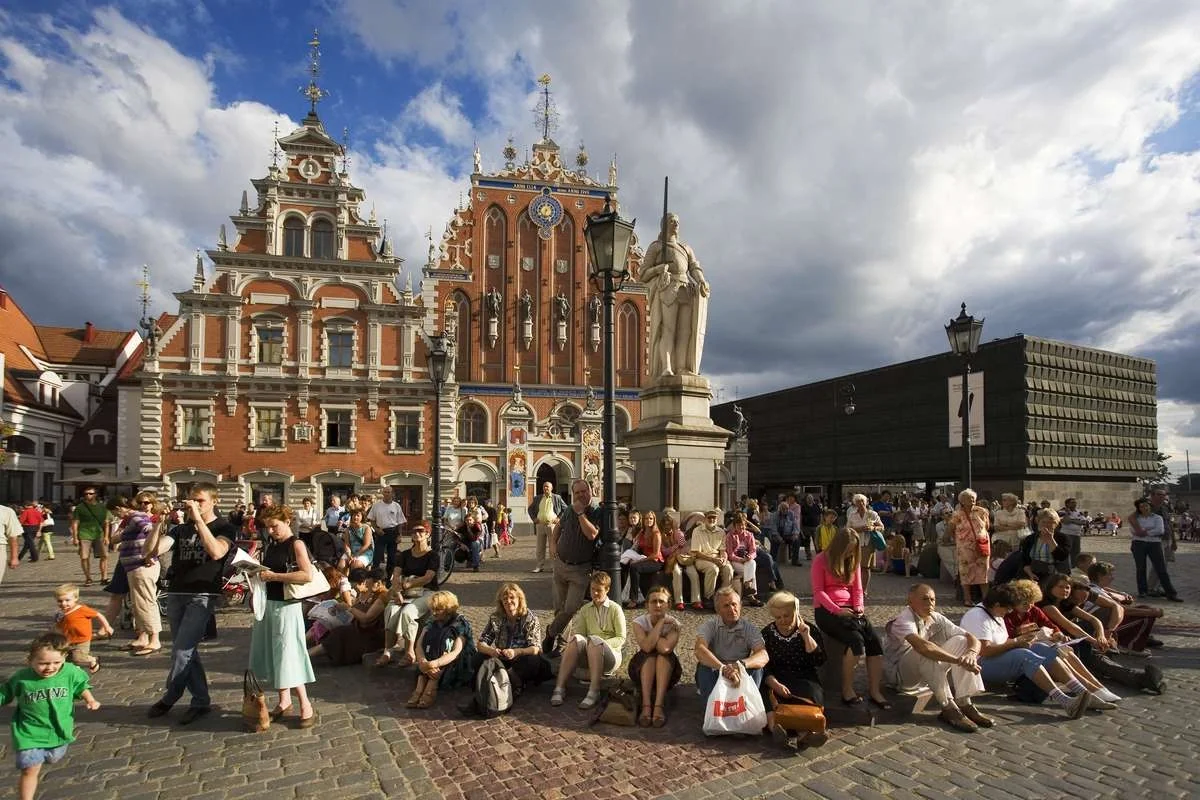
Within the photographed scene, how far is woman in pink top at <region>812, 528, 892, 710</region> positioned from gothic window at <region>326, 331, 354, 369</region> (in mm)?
28383

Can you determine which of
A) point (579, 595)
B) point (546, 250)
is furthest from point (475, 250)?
point (579, 595)

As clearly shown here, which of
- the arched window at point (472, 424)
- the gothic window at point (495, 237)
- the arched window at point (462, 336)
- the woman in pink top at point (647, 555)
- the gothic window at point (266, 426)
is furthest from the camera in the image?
the gothic window at point (495, 237)

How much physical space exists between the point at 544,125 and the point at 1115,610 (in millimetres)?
39806

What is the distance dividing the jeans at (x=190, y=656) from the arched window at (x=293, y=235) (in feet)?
93.8

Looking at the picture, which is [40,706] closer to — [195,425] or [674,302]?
[674,302]

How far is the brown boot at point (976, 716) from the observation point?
5355mm

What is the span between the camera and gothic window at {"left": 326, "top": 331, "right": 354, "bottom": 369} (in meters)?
31.2

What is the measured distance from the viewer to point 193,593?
18.4 ft

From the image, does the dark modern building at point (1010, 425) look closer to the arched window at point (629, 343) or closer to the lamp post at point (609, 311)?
the arched window at point (629, 343)

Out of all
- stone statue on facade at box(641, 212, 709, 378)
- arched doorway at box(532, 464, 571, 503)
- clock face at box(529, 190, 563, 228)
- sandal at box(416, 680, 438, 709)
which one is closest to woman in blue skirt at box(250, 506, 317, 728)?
sandal at box(416, 680, 438, 709)

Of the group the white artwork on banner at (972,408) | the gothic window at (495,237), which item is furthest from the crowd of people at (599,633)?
the gothic window at (495,237)

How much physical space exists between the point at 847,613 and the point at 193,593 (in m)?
5.21

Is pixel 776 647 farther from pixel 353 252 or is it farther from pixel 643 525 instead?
pixel 353 252

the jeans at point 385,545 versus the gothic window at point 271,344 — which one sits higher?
the gothic window at point 271,344
